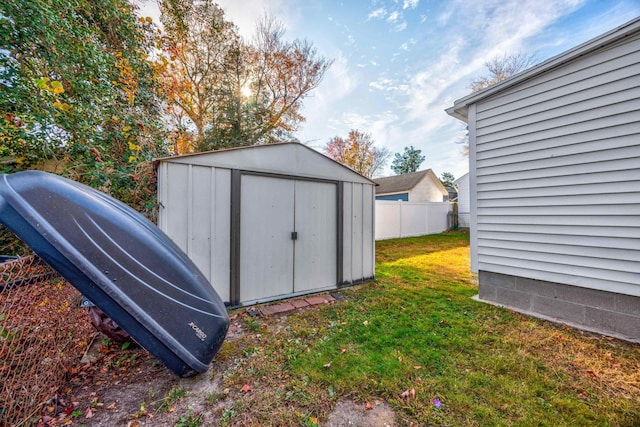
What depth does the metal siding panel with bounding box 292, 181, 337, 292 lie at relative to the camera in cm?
411

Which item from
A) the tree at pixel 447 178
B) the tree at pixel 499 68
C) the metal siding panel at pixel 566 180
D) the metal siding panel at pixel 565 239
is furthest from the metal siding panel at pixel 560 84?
the tree at pixel 447 178

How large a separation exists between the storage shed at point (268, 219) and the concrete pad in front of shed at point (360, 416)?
225 cm

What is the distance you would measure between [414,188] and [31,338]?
1821 cm

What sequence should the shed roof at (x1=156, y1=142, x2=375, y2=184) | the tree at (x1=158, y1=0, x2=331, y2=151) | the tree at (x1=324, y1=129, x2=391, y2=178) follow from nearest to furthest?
the shed roof at (x1=156, y1=142, x2=375, y2=184), the tree at (x1=158, y1=0, x2=331, y2=151), the tree at (x1=324, y1=129, x2=391, y2=178)

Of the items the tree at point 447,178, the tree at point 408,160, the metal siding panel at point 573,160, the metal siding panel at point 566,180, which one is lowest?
the metal siding panel at point 566,180

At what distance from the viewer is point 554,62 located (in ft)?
9.86

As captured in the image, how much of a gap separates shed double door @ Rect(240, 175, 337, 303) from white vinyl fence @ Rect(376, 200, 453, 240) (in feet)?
21.1

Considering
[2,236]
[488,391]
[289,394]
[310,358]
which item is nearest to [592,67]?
[488,391]

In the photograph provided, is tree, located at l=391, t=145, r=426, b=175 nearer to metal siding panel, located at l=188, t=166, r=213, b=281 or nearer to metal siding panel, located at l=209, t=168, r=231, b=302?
metal siding panel, located at l=209, t=168, r=231, b=302

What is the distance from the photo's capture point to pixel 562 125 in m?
3.02

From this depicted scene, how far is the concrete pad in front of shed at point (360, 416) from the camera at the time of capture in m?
1.64

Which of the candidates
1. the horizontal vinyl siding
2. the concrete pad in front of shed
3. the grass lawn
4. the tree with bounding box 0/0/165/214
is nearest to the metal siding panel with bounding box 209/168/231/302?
the grass lawn

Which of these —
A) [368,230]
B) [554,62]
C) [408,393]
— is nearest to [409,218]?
[368,230]

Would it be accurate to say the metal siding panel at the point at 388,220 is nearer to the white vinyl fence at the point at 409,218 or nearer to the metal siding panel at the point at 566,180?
the white vinyl fence at the point at 409,218
